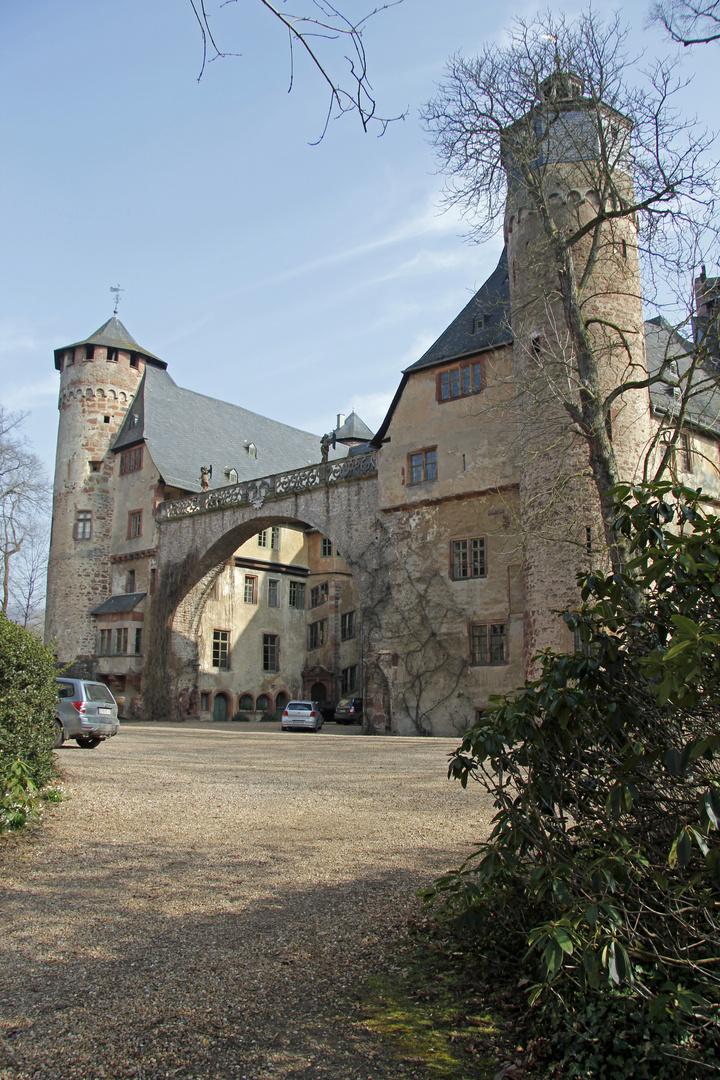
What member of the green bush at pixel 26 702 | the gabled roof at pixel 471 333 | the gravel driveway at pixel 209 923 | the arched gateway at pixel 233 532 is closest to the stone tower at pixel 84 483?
the arched gateway at pixel 233 532

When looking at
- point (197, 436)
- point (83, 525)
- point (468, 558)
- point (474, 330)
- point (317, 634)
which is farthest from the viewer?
point (317, 634)

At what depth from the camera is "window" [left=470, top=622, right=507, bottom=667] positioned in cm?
2080

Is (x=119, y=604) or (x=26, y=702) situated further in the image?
(x=119, y=604)

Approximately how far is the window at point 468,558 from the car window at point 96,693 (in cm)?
981

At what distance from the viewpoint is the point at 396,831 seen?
7.55m

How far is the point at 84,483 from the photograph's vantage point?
3491cm

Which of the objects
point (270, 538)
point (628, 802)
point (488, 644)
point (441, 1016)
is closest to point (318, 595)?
point (270, 538)

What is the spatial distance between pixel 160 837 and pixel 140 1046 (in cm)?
420

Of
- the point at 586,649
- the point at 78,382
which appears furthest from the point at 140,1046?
the point at 78,382

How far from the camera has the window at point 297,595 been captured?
131 feet

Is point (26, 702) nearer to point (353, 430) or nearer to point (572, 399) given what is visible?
point (572, 399)

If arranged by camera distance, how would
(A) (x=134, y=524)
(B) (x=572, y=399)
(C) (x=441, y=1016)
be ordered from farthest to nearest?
(A) (x=134, y=524) → (B) (x=572, y=399) → (C) (x=441, y=1016)

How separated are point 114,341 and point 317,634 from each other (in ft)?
56.5

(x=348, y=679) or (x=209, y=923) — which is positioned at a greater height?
(x=348, y=679)
